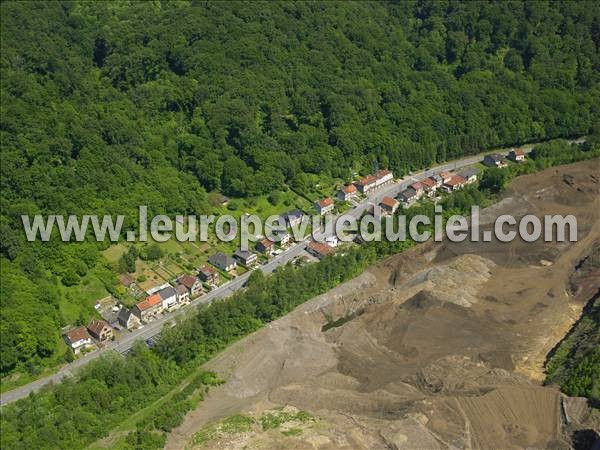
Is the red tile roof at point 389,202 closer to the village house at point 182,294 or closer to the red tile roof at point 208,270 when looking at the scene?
the red tile roof at point 208,270

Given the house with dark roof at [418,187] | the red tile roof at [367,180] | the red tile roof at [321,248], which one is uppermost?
the red tile roof at [367,180]

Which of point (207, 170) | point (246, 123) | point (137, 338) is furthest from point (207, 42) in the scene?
point (137, 338)

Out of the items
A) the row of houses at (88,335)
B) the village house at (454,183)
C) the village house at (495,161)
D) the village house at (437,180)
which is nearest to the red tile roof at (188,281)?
the row of houses at (88,335)

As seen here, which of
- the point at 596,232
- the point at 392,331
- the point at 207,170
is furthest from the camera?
the point at 207,170

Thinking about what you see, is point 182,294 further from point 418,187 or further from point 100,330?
point 418,187

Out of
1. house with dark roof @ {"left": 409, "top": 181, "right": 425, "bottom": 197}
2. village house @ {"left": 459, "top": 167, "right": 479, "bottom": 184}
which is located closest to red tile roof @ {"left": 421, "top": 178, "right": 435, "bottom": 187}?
house with dark roof @ {"left": 409, "top": 181, "right": 425, "bottom": 197}

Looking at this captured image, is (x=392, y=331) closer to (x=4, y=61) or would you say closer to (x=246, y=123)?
(x=246, y=123)
